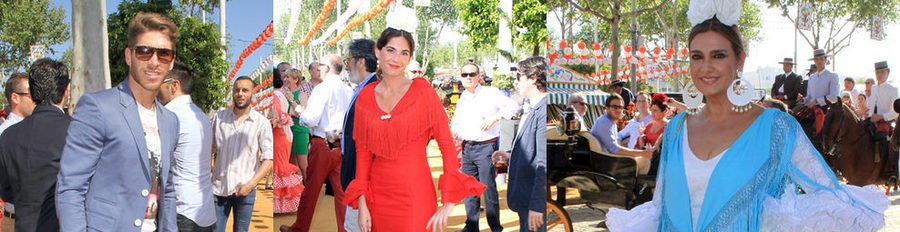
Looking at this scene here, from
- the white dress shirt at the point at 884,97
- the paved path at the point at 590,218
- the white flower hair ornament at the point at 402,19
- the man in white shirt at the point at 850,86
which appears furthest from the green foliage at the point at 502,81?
the man in white shirt at the point at 850,86

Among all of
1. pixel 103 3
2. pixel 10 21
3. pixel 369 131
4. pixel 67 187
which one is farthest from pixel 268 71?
pixel 10 21

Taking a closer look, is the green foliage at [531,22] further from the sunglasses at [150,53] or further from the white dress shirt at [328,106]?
the sunglasses at [150,53]

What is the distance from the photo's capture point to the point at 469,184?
312 cm

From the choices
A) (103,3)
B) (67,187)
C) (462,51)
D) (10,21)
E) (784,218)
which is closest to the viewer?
(784,218)

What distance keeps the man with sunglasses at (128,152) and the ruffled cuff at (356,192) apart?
69 centimetres

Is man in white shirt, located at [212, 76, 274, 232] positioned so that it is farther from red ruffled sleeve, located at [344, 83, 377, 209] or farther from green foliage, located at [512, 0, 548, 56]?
green foliage, located at [512, 0, 548, 56]

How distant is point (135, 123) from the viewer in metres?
2.57

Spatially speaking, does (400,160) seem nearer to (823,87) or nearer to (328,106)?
(328,106)

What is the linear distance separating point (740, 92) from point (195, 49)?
2.81 m

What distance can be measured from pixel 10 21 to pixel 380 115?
1706 cm

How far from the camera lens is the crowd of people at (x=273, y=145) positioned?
252 cm

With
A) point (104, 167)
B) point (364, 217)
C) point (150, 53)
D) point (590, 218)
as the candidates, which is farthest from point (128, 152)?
point (590, 218)

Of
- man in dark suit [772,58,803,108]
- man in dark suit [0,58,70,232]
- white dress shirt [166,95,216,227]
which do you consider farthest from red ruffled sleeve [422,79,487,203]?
man in dark suit [772,58,803,108]

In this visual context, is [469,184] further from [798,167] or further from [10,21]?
[10,21]
